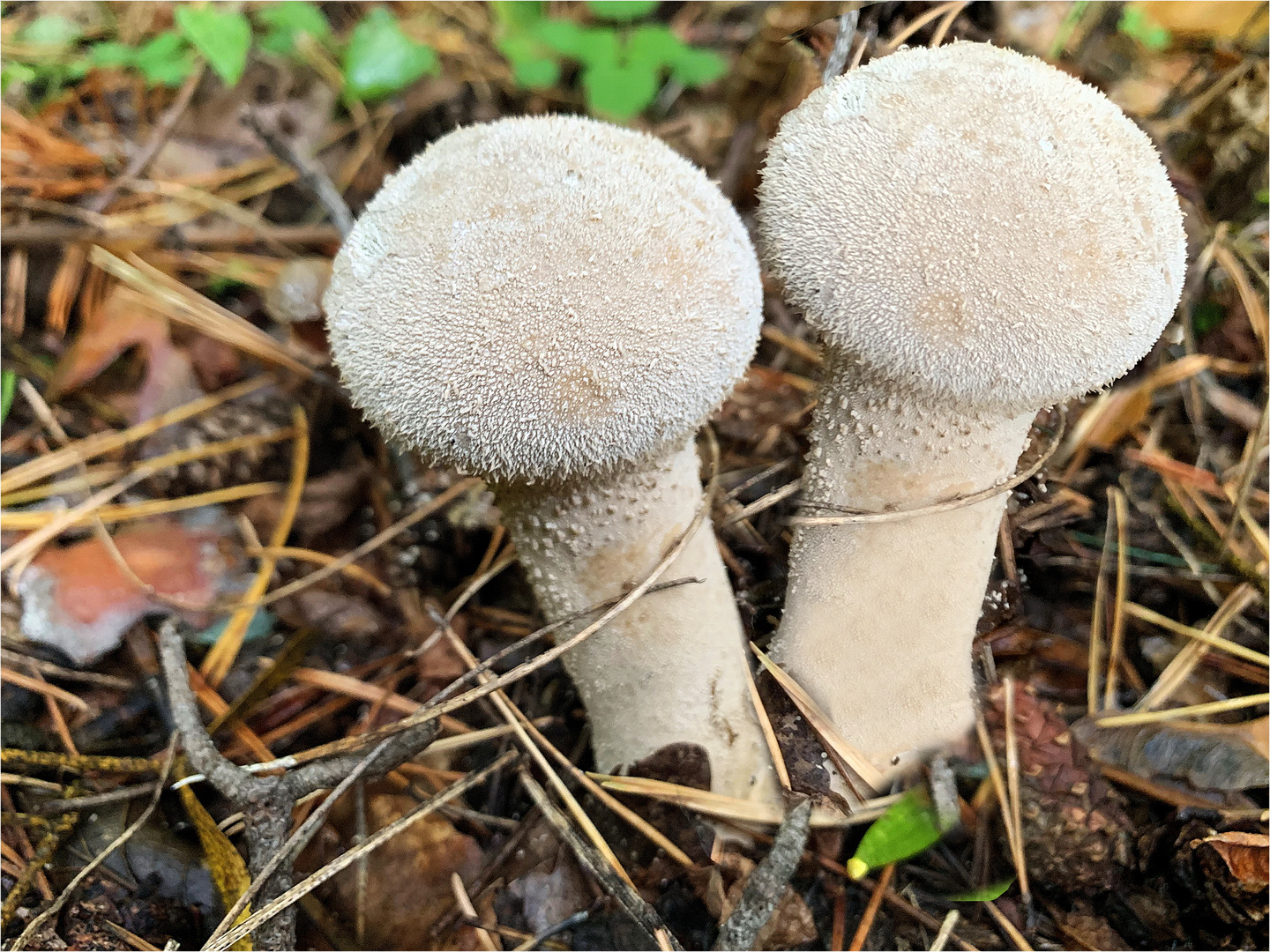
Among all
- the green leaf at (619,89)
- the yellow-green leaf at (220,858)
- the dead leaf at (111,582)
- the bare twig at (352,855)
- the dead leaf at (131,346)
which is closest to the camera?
the bare twig at (352,855)

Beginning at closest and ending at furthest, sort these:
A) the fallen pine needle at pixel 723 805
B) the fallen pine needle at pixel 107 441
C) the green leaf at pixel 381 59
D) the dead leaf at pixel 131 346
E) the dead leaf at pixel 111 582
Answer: the fallen pine needle at pixel 723 805
the dead leaf at pixel 111 582
the fallen pine needle at pixel 107 441
the dead leaf at pixel 131 346
the green leaf at pixel 381 59

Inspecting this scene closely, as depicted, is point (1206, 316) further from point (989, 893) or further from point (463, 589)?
point (463, 589)

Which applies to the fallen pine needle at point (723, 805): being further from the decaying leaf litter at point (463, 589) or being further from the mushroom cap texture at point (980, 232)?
the mushroom cap texture at point (980, 232)

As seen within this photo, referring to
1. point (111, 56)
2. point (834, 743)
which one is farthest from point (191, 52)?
point (834, 743)

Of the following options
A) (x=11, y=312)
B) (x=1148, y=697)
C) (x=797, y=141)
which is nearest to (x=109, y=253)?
(x=11, y=312)

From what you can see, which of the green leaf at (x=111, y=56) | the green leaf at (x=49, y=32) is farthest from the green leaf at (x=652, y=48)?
the green leaf at (x=49, y=32)

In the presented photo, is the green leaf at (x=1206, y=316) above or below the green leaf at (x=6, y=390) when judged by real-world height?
above

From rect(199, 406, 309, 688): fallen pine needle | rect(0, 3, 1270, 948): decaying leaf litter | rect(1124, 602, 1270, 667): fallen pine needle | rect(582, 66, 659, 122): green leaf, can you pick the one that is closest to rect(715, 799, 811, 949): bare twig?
rect(0, 3, 1270, 948): decaying leaf litter
